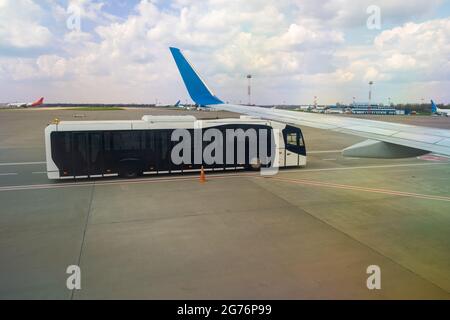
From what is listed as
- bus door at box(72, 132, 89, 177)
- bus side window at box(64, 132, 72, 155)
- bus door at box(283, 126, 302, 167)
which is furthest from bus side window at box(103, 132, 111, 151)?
bus door at box(283, 126, 302, 167)

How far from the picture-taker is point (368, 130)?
8836mm

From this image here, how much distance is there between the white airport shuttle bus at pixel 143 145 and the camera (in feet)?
53.8

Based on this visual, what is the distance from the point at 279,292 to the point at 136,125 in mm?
12599

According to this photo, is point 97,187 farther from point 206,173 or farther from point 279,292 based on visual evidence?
point 279,292

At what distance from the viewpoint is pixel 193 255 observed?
825 centimetres

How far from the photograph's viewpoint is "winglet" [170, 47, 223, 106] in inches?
472

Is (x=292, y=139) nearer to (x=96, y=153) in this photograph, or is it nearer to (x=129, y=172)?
(x=129, y=172)

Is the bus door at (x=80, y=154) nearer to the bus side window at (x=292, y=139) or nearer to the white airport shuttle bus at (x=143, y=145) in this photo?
the white airport shuttle bus at (x=143, y=145)

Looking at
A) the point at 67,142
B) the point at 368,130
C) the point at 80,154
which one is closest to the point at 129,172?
the point at 80,154

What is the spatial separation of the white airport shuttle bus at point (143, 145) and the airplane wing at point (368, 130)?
200 inches

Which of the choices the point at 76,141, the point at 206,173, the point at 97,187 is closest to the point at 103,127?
the point at 76,141

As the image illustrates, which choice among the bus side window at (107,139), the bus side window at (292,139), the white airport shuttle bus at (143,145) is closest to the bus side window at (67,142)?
the white airport shuttle bus at (143,145)

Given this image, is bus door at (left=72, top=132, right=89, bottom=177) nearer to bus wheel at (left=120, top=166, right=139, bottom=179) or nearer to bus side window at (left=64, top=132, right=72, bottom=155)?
bus side window at (left=64, top=132, right=72, bottom=155)

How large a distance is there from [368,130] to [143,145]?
37.6 feet
